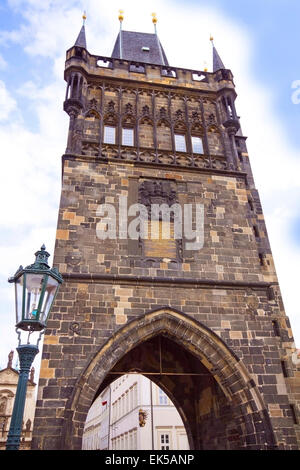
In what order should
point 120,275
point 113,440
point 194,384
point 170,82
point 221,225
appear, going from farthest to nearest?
point 113,440 < point 170,82 < point 194,384 < point 221,225 < point 120,275

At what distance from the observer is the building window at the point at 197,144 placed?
460 inches

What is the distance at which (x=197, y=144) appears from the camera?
11.9 meters

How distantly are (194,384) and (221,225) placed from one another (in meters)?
4.68

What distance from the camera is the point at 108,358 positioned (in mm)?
7621

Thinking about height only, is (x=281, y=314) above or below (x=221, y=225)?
below

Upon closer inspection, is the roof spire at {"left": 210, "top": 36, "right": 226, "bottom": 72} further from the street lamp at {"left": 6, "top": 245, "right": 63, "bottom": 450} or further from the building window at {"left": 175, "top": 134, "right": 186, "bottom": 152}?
the street lamp at {"left": 6, "top": 245, "right": 63, "bottom": 450}

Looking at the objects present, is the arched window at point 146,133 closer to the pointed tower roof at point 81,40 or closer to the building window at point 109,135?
the building window at point 109,135

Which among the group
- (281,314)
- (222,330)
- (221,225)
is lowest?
(222,330)

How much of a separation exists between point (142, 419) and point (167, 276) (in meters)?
12.6

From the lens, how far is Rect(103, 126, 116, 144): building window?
36.6 ft

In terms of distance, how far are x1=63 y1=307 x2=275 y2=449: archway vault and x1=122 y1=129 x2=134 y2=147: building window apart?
535 centimetres

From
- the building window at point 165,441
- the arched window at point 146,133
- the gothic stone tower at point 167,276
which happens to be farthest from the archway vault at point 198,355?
the building window at point 165,441

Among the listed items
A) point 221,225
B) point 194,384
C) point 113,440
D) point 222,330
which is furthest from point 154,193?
point 113,440

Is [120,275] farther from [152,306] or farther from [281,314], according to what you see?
[281,314]
